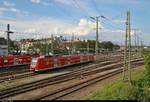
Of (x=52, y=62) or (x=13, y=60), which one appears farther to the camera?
(x=13, y=60)

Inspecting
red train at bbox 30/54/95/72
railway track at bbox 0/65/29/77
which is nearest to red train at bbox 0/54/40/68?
railway track at bbox 0/65/29/77

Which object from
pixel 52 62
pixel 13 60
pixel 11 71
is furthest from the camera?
pixel 13 60

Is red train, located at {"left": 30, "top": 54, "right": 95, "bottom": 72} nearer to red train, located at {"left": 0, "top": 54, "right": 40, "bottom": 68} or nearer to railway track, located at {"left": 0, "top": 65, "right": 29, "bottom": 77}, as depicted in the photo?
railway track, located at {"left": 0, "top": 65, "right": 29, "bottom": 77}

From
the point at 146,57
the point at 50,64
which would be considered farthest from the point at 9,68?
the point at 146,57

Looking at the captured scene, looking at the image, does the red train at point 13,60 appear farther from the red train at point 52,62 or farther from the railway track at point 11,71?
the red train at point 52,62

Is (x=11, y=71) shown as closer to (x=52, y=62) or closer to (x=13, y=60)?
(x=52, y=62)

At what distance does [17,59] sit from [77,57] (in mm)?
11756

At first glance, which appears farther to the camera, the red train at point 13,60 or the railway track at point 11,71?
the red train at point 13,60

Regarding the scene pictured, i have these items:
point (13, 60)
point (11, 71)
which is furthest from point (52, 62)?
point (13, 60)

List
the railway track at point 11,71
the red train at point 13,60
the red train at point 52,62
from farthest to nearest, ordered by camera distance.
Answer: the red train at point 13,60, the red train at point 52,62, the railway track at point 11,71

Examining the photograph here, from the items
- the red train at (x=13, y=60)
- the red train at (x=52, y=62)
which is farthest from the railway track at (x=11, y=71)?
the red train at (x=52, y=62)

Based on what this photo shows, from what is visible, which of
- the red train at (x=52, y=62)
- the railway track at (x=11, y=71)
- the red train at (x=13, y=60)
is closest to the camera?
the railway track at (x=11, y=71)

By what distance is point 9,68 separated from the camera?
54281mm

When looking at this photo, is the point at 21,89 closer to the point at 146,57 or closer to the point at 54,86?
the point at 54,86
